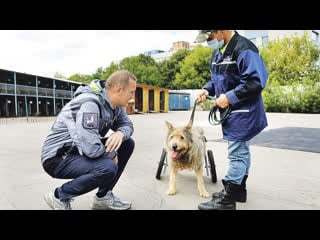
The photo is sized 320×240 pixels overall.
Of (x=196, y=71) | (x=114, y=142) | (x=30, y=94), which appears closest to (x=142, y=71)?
(x=196, y=71)

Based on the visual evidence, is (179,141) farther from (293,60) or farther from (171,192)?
(293,60)

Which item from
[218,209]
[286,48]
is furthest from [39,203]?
[286,48]

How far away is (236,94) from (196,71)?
41769 millimetres

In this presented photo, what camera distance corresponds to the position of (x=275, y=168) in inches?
199

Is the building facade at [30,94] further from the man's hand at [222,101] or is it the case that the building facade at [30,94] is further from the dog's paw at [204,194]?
the man's hand at [222,101]

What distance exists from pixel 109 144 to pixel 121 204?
2.43ft

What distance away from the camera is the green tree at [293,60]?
Result: 107 feet

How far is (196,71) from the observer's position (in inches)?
1720

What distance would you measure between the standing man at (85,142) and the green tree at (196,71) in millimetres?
40404

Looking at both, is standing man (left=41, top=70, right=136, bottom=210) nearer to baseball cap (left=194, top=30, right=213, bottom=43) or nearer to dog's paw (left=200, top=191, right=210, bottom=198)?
baseball cap (left=194, top=30, right=213, bottom=43)

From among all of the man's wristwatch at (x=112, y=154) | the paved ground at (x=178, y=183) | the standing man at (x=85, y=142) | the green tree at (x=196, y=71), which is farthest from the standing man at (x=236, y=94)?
the green tree at (x=196, y=71)

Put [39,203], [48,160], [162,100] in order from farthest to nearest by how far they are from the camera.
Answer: [162,100] < [39,203] < [48,160]

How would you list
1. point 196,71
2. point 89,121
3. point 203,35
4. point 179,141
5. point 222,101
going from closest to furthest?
point 89,121 → point 222,101 → point 203,35 → point 179,141 → point 196,71

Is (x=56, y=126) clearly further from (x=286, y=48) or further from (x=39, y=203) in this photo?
(x=286, y=48)
